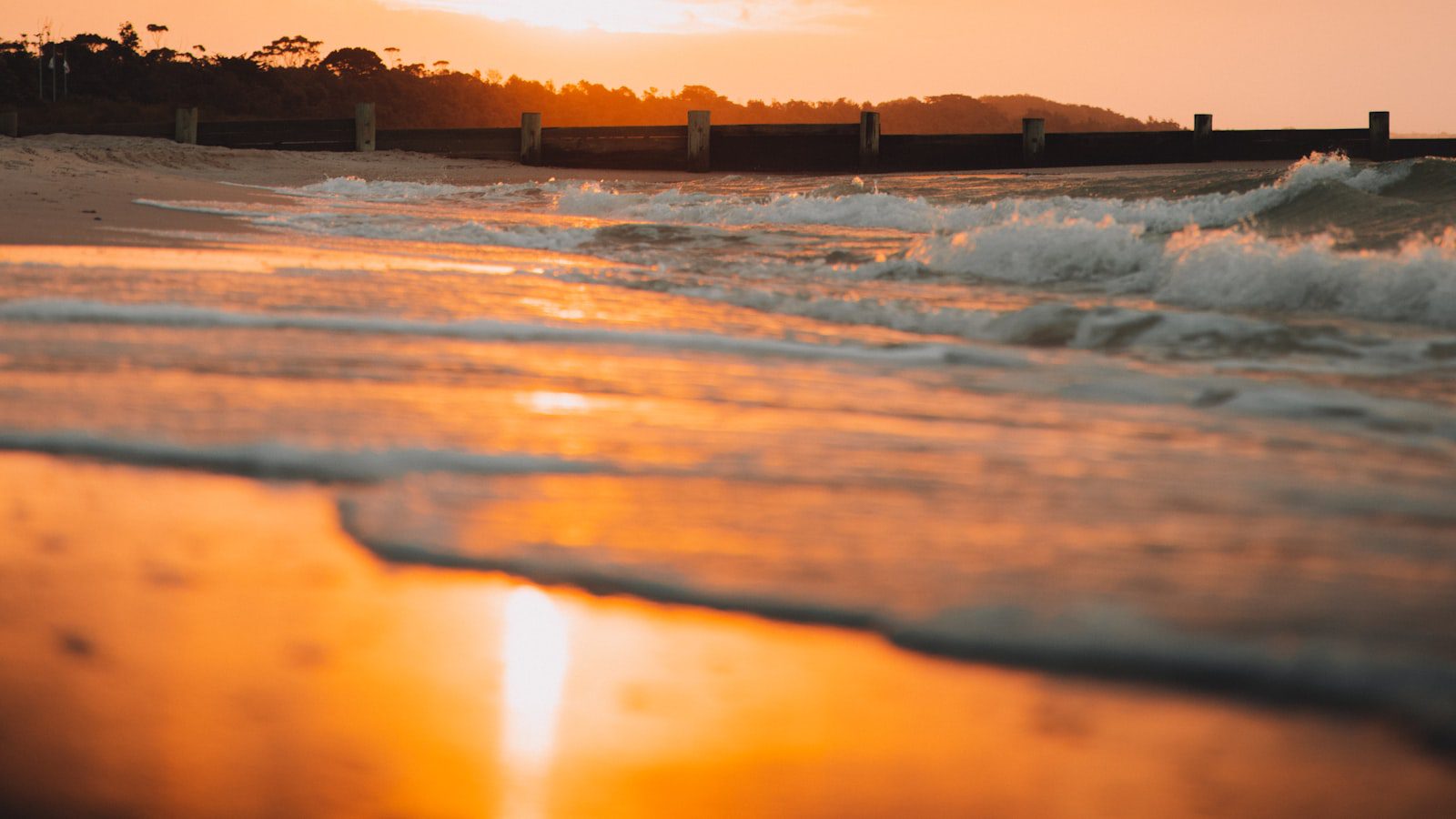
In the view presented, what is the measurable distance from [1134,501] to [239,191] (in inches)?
507

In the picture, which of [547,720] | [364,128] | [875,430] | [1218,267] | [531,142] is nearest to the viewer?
[547,720]

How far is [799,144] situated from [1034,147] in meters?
3.87

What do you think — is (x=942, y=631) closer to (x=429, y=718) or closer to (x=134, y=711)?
(x=429, y=718)

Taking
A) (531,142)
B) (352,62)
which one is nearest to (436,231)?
(531,142)

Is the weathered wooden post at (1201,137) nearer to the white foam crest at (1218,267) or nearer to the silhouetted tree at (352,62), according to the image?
the white foam crest at (1218,267)

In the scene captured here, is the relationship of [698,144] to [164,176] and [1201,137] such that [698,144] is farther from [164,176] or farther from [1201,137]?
[164,176]

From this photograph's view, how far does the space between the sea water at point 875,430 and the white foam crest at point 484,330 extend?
0.02 m

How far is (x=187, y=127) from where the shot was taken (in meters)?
23.6

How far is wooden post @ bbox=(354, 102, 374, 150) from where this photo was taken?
23.7 metres

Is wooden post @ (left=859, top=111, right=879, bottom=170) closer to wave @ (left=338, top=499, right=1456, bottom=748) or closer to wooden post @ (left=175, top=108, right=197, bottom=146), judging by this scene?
wooden post @ (left=175, top=108, right=197, bottom=146)

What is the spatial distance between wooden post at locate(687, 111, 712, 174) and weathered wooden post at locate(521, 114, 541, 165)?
9.39 feet

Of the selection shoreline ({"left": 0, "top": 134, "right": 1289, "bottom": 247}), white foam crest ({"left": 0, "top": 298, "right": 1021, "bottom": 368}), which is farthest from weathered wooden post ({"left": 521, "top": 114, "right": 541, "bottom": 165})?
white foam crest ({"left": 0, "top": 298, "right": 1021, "bottom": 368})

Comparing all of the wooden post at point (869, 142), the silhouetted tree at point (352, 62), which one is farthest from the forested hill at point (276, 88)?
the wooden post at point (869, 142)

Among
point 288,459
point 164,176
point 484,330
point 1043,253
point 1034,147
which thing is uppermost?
point 1034,147
